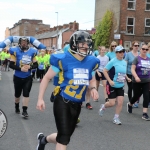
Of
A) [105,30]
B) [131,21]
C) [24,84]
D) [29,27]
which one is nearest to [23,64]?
[24,84]

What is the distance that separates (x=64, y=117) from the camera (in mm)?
4520

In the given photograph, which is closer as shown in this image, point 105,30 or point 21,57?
point 21,57

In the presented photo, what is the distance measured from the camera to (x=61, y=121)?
14.7ft

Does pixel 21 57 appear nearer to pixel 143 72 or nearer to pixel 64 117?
pixel 143 72

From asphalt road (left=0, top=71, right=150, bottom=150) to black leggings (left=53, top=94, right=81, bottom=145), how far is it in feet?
4.53

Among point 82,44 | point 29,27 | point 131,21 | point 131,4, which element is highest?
point 131,4

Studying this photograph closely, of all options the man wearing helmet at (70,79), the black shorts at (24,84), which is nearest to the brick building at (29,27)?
the black shorts at (24,84)

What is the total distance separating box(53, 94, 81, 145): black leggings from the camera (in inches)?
175

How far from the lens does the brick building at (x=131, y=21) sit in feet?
132

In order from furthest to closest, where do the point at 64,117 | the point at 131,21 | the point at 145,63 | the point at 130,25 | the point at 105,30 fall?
the point at 105,30 → the point at 131,21 → the point at 130,25 → the point at 145,63 → the point at 64,117

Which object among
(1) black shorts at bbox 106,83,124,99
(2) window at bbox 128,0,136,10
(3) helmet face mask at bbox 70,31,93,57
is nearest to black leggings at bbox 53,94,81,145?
(3) helmet face mask at bbox 70,31,93,57

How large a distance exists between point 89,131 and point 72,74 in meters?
2.76

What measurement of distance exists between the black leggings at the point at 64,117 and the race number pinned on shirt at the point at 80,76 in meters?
0.31

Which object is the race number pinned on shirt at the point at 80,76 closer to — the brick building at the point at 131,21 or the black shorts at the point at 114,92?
the black shorts at the point at 114,92
